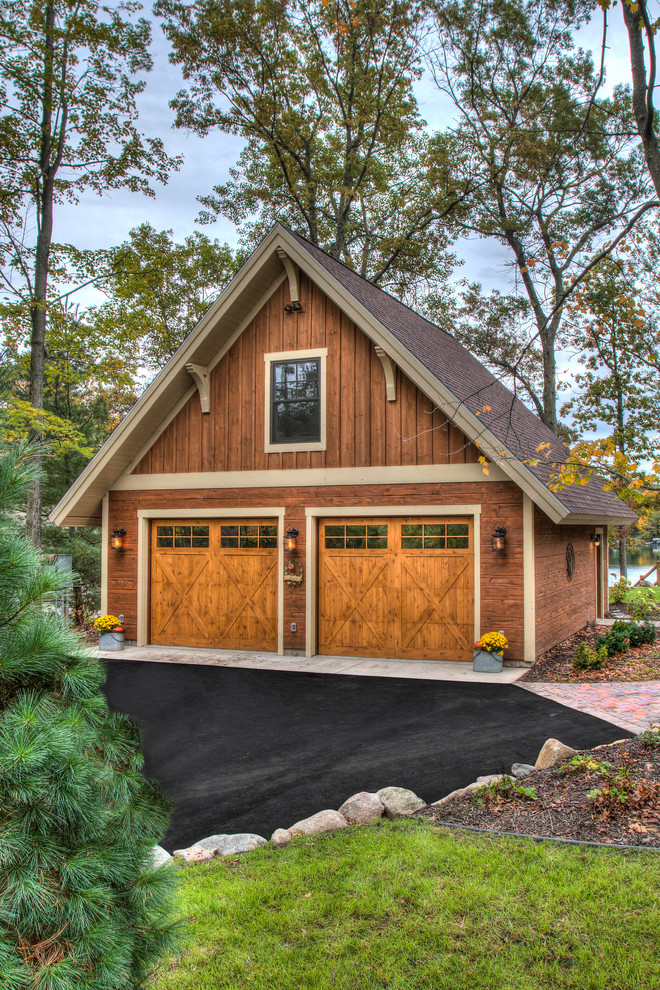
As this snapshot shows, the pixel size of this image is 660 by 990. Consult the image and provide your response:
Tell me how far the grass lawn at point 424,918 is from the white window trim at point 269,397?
25.1 ft

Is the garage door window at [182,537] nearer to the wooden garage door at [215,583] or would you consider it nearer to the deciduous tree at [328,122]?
the wooden garage door at [215,583]

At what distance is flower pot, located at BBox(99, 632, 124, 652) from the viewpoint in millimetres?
11844

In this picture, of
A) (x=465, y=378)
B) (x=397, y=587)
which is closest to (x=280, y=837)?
(x=397, y=587)

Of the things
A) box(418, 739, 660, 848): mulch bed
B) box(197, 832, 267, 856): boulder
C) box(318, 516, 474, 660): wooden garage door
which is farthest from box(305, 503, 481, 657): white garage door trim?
box(197, 832, 267, 856): boulder

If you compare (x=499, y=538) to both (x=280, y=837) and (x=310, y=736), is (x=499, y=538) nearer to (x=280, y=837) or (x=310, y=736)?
(x=310, y=736)

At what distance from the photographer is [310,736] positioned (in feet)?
21.4

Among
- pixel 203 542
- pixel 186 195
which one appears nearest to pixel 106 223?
pixel 186 195

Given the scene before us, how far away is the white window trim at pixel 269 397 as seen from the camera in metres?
10.9

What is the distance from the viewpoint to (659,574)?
66.1 feet

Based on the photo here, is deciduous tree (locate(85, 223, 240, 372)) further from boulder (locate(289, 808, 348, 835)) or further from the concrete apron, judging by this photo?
boulder (locate(289, 808, 348, 835))

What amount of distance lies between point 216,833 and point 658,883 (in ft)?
8.63

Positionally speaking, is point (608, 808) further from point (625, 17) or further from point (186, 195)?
point (186, 195)

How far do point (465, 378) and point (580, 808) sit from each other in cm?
963

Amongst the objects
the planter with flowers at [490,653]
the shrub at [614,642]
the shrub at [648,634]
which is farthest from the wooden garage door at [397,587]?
the shrub at [648,634]
